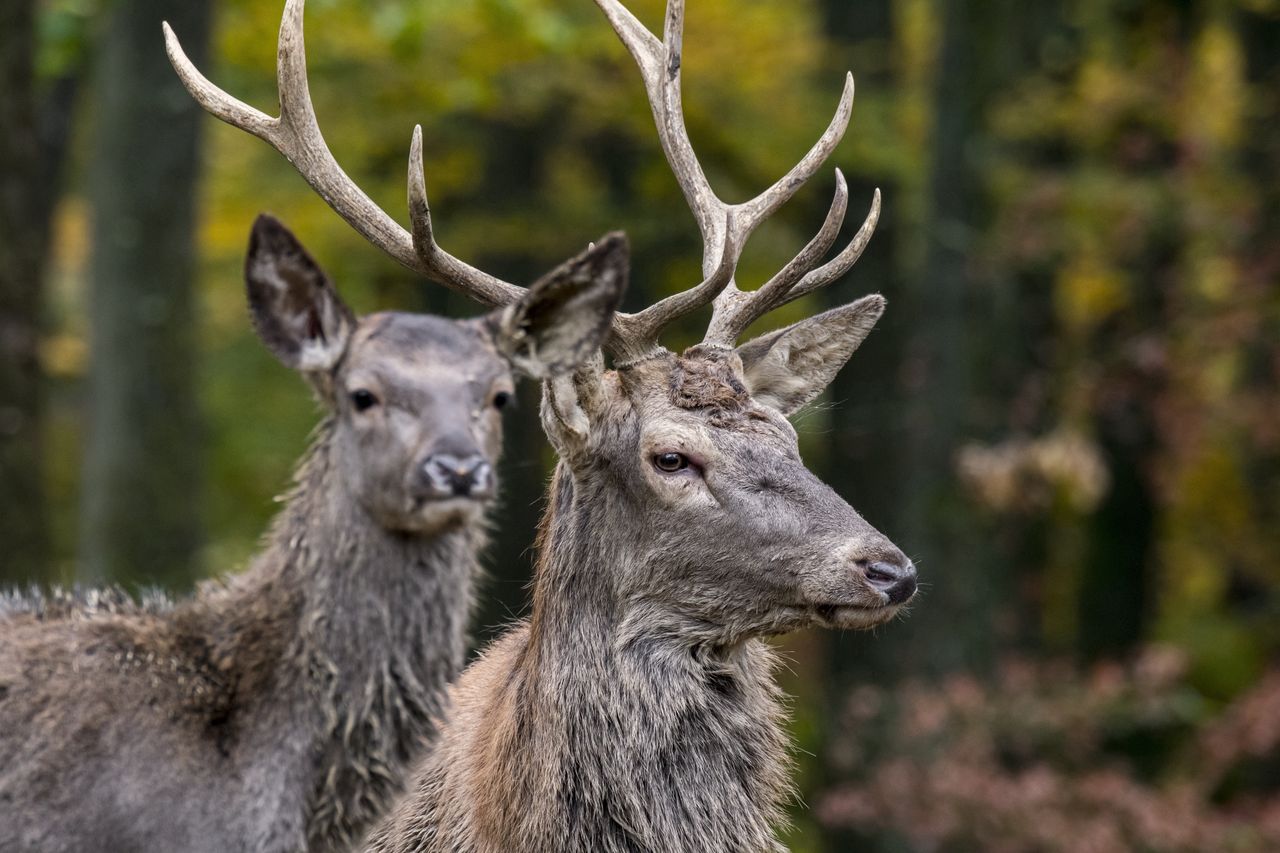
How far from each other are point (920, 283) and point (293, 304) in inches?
415

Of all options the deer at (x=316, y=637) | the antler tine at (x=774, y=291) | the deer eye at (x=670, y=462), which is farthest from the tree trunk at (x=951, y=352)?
the deer at (x=316, y=637)

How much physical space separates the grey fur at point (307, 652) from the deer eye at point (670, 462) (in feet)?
1.75

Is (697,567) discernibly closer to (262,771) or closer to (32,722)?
(262,771)

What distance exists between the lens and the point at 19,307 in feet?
27.3

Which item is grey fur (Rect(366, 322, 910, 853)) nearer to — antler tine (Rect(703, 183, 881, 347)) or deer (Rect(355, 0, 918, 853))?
deer (Rect(355, 0, 918, 853))

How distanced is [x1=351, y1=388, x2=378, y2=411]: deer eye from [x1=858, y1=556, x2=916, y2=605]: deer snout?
1.43 meters

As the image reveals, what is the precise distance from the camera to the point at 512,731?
5.30m

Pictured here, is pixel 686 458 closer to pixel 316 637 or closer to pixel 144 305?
pixel 316 637

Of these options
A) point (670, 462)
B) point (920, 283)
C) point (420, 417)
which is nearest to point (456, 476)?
point (420, 417)

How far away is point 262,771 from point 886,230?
10747 mm

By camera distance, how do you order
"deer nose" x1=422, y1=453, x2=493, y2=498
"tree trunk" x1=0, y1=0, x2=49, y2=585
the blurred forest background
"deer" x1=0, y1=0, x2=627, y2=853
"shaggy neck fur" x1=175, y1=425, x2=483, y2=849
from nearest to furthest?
"deer nose" x1=422, y1=453, x2=493, y2=498 < "deer" x1=0, y1=0, x2=627, y2=853 < "shaggy neck fur" x1=175, y1=425, x2=483, y2=849 < "tree trunk" x1=0, y1=0, x2=49, y2=585 < the blurred forest background

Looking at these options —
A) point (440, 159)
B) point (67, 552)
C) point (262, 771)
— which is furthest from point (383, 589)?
point (67, 552)

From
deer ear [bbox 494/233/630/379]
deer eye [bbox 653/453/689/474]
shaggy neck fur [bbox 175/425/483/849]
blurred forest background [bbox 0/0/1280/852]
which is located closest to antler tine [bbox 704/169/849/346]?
deer eye [bbox 653/453/689/474]

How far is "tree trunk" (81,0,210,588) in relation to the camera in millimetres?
11266
